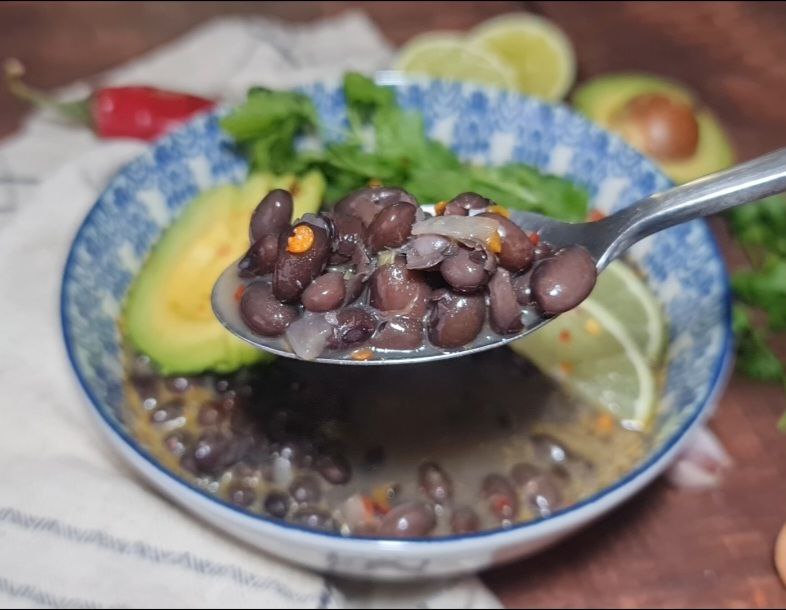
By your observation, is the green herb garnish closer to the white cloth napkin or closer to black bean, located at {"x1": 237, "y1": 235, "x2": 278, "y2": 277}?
the white cloth napkin

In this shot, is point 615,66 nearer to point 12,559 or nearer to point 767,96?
point 767,96

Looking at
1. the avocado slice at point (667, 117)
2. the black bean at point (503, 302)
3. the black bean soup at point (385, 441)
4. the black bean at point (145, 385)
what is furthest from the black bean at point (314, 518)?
the avocado slice at point (667, 117)

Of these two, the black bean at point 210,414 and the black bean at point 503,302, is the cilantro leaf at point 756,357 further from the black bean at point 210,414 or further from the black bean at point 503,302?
the black bean at point 210,414

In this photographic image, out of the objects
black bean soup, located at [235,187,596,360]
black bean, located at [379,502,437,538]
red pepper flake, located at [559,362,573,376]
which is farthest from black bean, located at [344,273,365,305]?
red pepper flake, located at [559,362,573,376]

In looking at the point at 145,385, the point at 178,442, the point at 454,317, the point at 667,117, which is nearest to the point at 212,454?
the point at 178,442

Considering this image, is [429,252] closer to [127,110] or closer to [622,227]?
[622,227]
